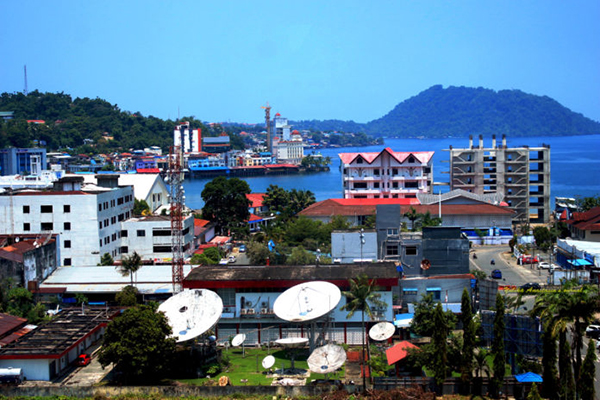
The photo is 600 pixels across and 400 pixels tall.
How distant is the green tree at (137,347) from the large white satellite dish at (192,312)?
68cm

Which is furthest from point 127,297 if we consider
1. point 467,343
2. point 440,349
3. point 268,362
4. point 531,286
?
point 531,286

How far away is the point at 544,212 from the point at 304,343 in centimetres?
2988

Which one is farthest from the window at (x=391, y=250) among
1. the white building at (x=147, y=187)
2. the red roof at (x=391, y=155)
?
the red roof at (x=391, y=155)

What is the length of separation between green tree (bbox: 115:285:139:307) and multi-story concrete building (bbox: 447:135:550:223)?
2787cm

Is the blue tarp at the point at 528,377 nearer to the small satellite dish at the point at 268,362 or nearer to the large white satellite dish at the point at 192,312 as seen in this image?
the small satellite dish at the point at 268,362

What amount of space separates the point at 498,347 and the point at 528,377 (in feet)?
3.59

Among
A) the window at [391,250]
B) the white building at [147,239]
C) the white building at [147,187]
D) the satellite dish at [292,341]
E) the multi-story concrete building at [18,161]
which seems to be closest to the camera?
the satellite dish at [292,341]

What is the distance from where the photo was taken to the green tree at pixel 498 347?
16203 millimetres

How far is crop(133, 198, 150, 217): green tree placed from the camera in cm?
3783

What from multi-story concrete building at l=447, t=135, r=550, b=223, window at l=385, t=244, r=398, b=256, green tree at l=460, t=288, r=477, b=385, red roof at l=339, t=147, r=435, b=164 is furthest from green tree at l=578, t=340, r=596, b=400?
red roof at l=339, t=147, r=435, b=164

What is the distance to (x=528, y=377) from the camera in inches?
648

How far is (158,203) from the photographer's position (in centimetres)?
4475

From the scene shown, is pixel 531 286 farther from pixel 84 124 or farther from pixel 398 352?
pixel 84 124

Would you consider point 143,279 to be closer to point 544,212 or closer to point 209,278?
point 209,278
